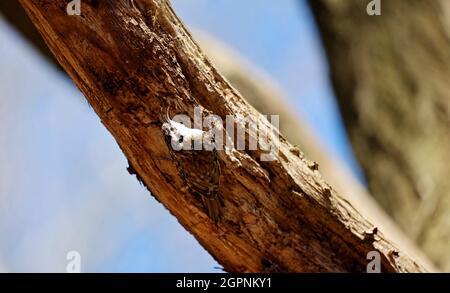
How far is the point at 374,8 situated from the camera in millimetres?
2371

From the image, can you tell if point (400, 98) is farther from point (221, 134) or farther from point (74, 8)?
point (74, 8)

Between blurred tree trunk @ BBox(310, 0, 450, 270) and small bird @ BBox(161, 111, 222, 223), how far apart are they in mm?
1346

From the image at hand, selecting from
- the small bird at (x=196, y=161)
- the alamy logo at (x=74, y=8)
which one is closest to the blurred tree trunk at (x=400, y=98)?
the small bird at (x=196, y=161)

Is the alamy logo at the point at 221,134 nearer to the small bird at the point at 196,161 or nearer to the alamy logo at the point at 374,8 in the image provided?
the small bird at the point at 196,161

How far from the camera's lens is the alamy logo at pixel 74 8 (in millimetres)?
1080

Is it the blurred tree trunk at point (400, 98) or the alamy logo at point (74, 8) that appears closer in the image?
the alamy logo at point (74, 8)

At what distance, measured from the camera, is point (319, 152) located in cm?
249

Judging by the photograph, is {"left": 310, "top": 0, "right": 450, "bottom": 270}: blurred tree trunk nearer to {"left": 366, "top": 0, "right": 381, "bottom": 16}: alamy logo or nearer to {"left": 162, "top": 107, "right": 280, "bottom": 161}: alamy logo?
{"left": 366, "top": 0, "right": 381, "bottom": 16}: alamy logo

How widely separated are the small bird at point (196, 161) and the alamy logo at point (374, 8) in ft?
4.37

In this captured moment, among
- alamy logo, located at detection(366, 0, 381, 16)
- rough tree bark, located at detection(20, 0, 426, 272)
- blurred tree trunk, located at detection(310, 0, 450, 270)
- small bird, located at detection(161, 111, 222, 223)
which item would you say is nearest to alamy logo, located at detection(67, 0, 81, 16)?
rough tree bark, located at detection(20, 0, 426, 272)

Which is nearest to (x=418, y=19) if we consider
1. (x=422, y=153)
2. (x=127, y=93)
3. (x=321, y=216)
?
(x=422, y=153)

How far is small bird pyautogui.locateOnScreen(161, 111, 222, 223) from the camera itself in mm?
1115
